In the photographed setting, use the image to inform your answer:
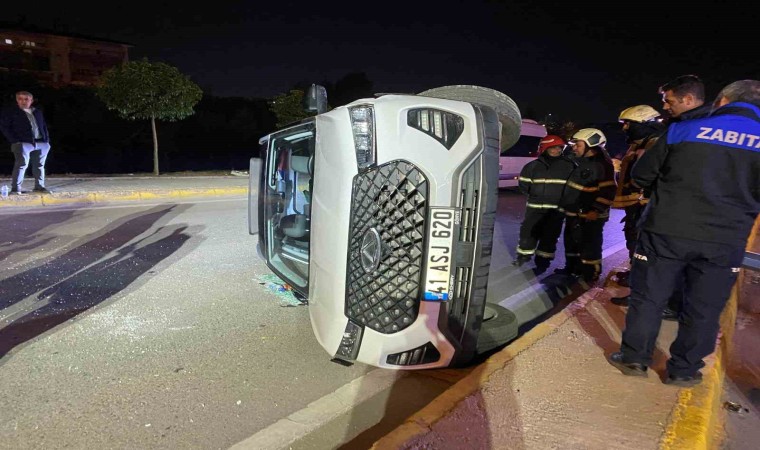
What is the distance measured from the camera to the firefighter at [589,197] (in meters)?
4.92

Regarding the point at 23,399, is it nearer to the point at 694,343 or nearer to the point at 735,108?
the point at 694,343

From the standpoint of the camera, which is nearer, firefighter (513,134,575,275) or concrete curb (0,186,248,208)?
firefighter (513,134,575,275)

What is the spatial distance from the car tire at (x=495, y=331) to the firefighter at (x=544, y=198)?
84.8 inches

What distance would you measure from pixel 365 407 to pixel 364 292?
2.37ft

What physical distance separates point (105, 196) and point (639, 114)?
8.99 m

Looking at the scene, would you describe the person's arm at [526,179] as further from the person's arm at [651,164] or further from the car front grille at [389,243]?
the car front grille at [389,243]

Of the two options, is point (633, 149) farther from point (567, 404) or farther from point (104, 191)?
point (104, 191)

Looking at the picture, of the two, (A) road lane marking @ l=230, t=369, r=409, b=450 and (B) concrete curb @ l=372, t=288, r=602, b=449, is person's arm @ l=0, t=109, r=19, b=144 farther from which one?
(B) concrete curb @ l=372, t=288, r=602, b=449

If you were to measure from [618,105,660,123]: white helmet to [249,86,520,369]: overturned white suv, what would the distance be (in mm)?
2546

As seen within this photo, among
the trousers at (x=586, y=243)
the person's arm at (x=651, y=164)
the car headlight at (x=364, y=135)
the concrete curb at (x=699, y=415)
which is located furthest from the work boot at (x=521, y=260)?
the car headlight at (x=364, y=135)

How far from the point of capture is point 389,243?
2.44 meters

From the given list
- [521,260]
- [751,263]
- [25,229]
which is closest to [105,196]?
[25,229]

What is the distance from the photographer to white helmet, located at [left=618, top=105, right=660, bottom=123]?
4352 mm

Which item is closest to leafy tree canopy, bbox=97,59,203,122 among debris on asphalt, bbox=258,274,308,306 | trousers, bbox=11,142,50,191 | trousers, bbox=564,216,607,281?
trousers, bbox=11,142,50,191
